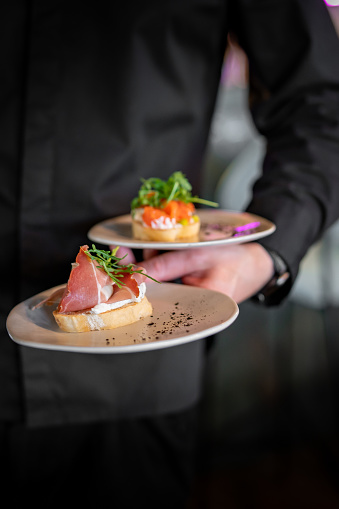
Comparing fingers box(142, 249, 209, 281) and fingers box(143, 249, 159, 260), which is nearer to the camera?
fingers box(142, 249, 209, 281)

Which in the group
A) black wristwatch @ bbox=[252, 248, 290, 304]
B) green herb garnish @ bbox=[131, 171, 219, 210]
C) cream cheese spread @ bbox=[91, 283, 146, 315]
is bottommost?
black wristwatch @ bbox=[252, 248, 290, 304]

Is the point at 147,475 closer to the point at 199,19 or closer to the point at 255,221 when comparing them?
the point at 255,221

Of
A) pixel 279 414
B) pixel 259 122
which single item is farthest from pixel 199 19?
pixel 279 414

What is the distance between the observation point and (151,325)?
77 cm

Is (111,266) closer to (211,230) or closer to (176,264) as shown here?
(176,264)

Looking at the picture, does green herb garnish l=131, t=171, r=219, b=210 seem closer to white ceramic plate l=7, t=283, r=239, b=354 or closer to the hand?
the hand

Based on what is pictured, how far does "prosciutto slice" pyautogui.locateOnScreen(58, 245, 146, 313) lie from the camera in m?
0.81

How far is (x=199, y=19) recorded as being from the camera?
1323 mm

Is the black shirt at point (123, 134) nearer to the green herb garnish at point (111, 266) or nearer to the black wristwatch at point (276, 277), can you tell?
the black wristwatch at point (276, 277)

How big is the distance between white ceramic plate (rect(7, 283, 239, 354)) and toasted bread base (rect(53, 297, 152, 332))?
0.05 feet

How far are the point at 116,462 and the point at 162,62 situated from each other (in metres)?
1.19

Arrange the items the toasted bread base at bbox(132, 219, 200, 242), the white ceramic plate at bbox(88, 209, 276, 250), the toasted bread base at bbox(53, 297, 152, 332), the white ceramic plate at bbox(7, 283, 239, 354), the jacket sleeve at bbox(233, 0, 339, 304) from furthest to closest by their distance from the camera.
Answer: the jacket sleeve at bbox(233, 0, 339, 304) < the toasted bread base at bbox(132, 219, 200, 242) < the white ceramic plate at bbox(88, 209, 276, 250) < the toasted bread base at bbox(53, 297, 152, 332) < the white ceramic plate at bbox(7, 283, 239, 354)

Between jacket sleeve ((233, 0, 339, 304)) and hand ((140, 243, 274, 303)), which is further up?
jacket sleeve ((233, 0, 339, 304))

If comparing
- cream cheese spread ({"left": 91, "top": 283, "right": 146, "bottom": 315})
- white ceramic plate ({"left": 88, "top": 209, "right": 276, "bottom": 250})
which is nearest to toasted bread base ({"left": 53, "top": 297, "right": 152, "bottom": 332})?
cream cheese spread ({"left": 91, "top": 283, "right": 146, "bottom": 315})
